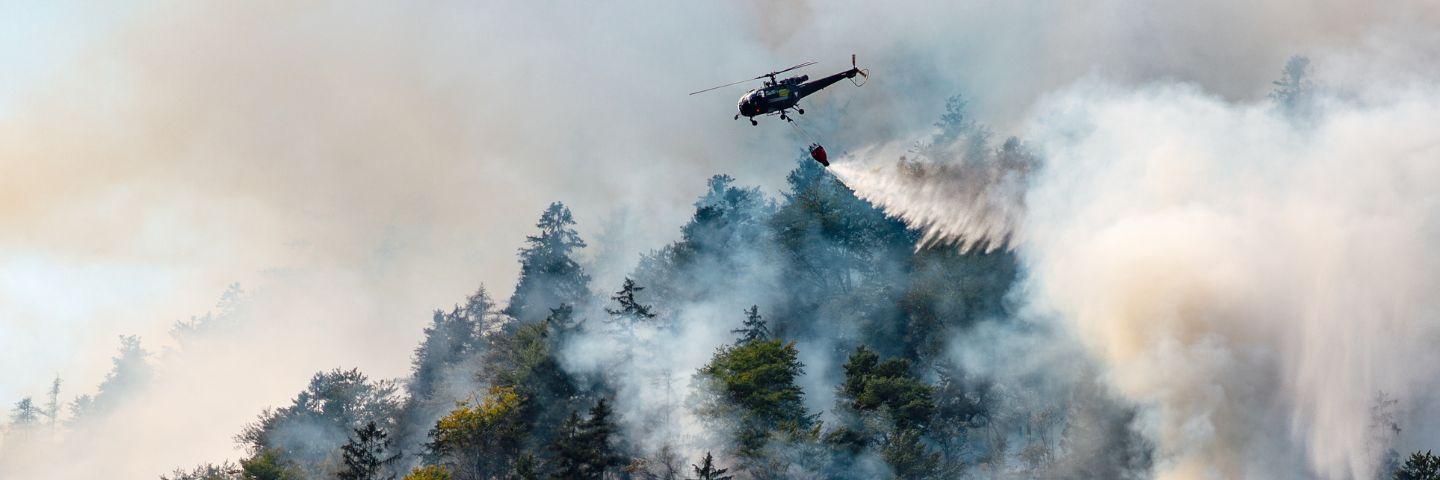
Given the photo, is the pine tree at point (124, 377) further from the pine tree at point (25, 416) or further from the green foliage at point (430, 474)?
the green foliage at point (430, 474)

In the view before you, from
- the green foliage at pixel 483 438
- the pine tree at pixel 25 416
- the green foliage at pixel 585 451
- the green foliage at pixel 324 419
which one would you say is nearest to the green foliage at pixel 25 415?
the pine tree at pixel 25 416

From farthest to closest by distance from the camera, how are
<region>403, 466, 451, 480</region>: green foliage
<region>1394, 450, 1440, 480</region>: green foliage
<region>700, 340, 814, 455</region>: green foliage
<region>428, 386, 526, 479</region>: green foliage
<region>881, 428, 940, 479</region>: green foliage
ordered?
1. <region>428, 386, 526, 479</region>: green foliage
2. <region>403, 466, 451, 480</region>: green foliage
3. <region>700, 340, 814, 455</region>: green foliage
4. <region>881, 428, 940, 479</region>: green foliage
5. <region>1394, 450, 1440, 480</region>: green foliage

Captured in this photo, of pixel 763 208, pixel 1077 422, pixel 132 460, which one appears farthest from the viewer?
pixel 132 460

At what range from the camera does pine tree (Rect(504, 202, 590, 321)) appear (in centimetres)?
9956

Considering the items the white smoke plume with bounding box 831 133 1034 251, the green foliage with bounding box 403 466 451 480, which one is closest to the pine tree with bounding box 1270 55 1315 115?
the white smoke plume with bounding box 831 133 1034 251

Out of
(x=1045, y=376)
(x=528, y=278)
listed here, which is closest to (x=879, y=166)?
(x=1045, y=376)

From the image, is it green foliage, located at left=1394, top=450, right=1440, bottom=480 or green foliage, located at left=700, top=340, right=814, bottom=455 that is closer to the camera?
green foliage, located at left=1394, top=450, right=1440, bottom=480

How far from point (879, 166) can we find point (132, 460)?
12232cm

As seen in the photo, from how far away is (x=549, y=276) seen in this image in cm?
10225

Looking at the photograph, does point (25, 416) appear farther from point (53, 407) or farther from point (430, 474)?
point (430, 474)

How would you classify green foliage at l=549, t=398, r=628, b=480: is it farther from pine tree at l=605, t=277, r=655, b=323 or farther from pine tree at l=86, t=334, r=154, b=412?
pine tree at l=86, t=334, r=154, b=412

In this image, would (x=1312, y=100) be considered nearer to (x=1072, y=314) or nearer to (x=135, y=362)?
(x=1072, y=314)

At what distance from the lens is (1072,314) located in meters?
72.9

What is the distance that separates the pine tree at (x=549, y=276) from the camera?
99562 mm
